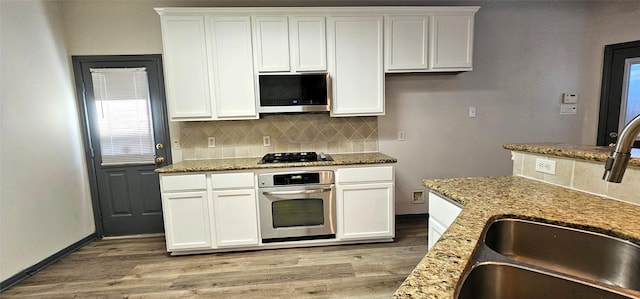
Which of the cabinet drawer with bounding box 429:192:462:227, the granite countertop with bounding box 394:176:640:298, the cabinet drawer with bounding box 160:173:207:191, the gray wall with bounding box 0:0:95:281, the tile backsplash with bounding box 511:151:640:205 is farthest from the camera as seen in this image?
the cabinet drawer with bounding box 160:173:207:191

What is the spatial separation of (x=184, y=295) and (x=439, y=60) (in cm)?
302

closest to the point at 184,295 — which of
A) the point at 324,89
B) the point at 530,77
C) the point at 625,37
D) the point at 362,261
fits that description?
the point at 362,261

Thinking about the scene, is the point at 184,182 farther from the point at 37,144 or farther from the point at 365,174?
the point at 365,174

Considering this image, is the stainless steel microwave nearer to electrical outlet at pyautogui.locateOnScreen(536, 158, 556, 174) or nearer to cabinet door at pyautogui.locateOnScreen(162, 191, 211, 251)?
cabinet door at pyautogui.locateOnScreen(162, 191, 211, 251)

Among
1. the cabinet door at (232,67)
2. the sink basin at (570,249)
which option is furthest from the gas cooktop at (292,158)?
the sink basin at (570,249)

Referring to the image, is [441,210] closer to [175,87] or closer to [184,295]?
[184,295]

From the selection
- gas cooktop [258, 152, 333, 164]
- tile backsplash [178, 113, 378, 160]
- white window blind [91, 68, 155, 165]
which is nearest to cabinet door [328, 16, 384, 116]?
tile backsplash [178, 113, 378, 160]

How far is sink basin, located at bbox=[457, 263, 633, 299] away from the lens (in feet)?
2.28

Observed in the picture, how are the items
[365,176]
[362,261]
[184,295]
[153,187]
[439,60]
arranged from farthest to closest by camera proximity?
[153,187] < [439,60] < [365,176] < [362,261] < [184,295]

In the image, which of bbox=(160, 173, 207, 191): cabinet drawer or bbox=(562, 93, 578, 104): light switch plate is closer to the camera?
bbox=(160, 173, 207, 191): cabinet drawer

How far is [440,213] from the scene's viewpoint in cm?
140

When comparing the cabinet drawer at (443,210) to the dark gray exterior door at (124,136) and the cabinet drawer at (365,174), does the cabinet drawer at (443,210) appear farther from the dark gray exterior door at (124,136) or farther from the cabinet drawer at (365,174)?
the dark gray exterior door at (124,136)

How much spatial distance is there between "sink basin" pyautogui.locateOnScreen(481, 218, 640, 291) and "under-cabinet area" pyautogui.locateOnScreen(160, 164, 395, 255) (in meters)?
1.56

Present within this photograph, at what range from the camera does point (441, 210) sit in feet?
4.57
